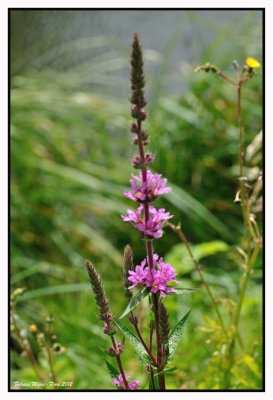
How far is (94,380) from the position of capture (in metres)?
1.38

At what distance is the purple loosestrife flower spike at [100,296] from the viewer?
611 millimetres

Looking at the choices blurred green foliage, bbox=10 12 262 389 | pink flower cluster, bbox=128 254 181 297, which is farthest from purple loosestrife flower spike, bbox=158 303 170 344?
blurred green foliage, bbox=10 12 262 389

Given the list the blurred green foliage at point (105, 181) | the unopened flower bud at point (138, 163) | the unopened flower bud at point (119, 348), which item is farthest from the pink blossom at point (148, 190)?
the blurred green foliage at point (105, 181)

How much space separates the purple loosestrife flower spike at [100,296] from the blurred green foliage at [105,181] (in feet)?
3.45

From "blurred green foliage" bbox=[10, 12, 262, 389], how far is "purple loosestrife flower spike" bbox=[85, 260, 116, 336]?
1053mm

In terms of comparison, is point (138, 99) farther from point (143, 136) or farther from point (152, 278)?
point (152, 278)

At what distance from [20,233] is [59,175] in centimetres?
36

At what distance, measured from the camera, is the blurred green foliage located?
2023mm

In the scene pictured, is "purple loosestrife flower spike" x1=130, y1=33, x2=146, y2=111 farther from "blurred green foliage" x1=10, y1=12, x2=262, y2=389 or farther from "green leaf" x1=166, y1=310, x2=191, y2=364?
"blurred green foliage" x1=10, y1=12, x2=262, y2=389

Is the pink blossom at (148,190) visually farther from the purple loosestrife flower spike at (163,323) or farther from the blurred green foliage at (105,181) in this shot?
the blurred green foliage at (105,181)

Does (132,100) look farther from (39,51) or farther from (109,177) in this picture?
(39,51)

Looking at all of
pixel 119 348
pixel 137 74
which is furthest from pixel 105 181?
pixel 137 74

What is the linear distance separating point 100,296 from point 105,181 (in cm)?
182

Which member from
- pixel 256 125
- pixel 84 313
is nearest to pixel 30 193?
pixel 84 313
